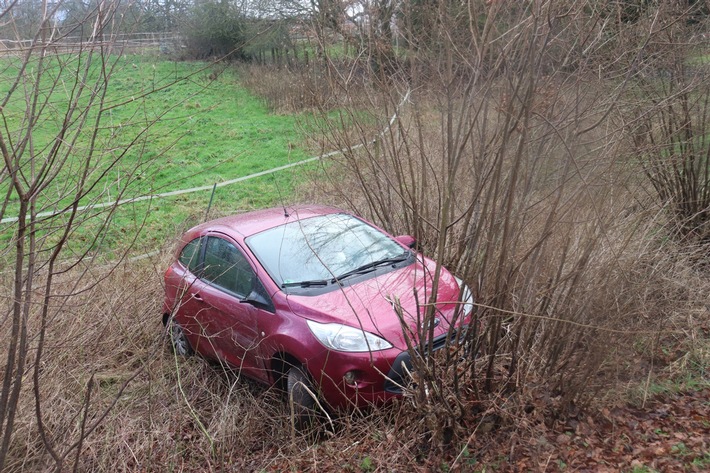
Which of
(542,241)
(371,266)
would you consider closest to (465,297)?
(542,241)

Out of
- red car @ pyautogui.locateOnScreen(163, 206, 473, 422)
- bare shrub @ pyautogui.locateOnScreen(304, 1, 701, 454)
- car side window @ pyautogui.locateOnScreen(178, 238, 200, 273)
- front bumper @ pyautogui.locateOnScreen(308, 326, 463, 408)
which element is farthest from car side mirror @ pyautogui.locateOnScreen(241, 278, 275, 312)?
bare shrub @ pyautogui.locateOnScreen(304, 1, 701, 454)

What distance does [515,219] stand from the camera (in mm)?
4059

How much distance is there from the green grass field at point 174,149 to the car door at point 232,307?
84cm

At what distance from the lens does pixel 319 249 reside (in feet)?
19.2

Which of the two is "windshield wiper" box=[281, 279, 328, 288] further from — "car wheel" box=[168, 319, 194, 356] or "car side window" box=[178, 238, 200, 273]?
"car wheel" box=[168, 319, 194, 356]

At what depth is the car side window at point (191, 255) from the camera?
646cm

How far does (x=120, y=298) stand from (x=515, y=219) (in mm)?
4300

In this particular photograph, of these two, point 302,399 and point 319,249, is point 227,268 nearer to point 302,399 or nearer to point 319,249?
point 319,249

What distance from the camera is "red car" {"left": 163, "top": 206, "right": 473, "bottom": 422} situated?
4.80 m

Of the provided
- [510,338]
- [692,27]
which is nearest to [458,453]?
[510,338]

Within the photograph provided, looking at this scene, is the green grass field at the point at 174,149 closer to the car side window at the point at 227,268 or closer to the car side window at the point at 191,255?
the car side window at the point at 191,255

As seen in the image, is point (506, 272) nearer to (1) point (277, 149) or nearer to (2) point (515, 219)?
(2) point (515, 219)

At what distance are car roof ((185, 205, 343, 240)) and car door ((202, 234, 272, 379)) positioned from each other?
0.50 feet

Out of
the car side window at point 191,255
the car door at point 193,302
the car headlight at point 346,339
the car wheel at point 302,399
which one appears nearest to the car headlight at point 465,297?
the car headlight at point 346,339
